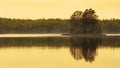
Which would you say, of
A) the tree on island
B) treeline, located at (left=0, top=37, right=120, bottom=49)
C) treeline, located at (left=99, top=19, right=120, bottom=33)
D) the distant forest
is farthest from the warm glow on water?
treeline, located at (left=99, top=19, right=120, bottom=33)

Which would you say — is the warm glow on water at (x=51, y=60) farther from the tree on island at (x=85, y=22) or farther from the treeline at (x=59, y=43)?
the tree on island at (x=85, y=22)

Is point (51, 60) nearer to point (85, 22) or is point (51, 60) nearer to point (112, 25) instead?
point (85, 22)

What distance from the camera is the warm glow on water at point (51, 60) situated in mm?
27484

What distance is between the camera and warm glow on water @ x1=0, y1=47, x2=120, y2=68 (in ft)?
90.2

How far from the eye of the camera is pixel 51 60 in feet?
98.9

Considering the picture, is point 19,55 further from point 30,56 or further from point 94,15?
point 94,15

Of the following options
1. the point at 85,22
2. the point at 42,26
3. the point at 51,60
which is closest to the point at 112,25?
the point at 42,26

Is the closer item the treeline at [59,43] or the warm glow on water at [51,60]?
the warm glow on water at [51,60]

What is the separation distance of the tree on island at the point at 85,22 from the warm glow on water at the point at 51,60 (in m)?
42.2

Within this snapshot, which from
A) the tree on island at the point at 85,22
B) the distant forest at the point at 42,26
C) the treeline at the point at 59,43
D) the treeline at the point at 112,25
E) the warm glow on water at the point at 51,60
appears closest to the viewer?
the warm glow on water at the point at 51,60

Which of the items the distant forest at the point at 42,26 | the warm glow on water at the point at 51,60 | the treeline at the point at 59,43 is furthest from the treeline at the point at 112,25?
the warm glow on water at the point at 51,60

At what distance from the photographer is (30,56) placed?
106 ft

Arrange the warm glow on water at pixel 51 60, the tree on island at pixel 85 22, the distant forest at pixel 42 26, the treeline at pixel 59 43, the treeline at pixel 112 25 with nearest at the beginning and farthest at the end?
1. the warm glow on water at pixel 51 60
2. the treeline at pixel 59 43
3. the tree on island at pixel 85 22
4. the distant forest at pixel 42 26
5. the treeline at pixel 112 25

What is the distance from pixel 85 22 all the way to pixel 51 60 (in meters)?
49.7
